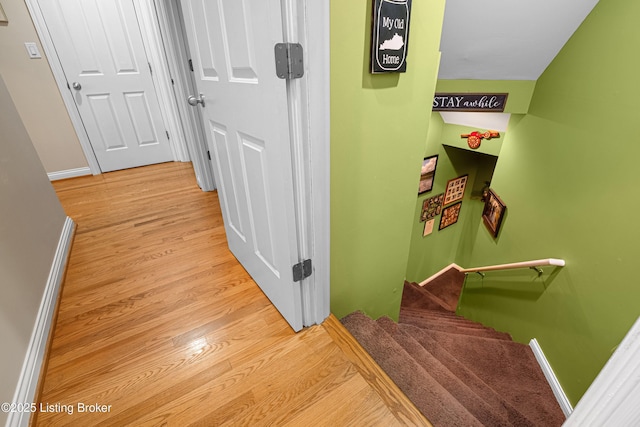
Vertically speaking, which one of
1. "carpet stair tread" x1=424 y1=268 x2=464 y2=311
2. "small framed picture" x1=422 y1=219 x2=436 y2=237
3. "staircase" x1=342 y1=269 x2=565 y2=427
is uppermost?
"staircase" x1=342 y1=269 x2=565 y2=427

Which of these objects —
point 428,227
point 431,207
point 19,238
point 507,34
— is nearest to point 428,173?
point 431,207

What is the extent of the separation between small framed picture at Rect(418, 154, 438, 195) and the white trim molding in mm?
3776

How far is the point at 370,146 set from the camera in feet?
3.82

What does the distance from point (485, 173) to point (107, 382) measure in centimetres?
522

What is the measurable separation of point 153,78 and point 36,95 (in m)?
1.00

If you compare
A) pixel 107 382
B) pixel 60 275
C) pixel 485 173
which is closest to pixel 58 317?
pixel 60 275

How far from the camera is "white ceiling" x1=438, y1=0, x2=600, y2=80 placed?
6.34 feet

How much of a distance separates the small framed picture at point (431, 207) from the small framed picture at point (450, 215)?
0.21 m

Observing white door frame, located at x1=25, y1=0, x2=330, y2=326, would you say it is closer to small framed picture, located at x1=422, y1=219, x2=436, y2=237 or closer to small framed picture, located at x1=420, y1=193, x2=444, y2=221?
small framed picture, located at x1=420, y1=193, x2=444, y2=221

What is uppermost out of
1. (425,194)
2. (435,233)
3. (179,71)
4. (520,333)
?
(179,71)

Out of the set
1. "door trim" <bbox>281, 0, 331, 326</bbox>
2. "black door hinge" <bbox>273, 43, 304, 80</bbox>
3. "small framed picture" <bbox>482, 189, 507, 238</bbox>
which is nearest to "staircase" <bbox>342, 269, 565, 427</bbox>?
"door trim" <bbox>281, 0, 331, 326</bbox>

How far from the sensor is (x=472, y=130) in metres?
3.61

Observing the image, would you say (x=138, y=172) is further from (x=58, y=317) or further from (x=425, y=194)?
(x=425, y=194)

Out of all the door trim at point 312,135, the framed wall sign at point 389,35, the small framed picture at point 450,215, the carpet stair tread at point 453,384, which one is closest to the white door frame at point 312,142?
the door trim at point 312,135
